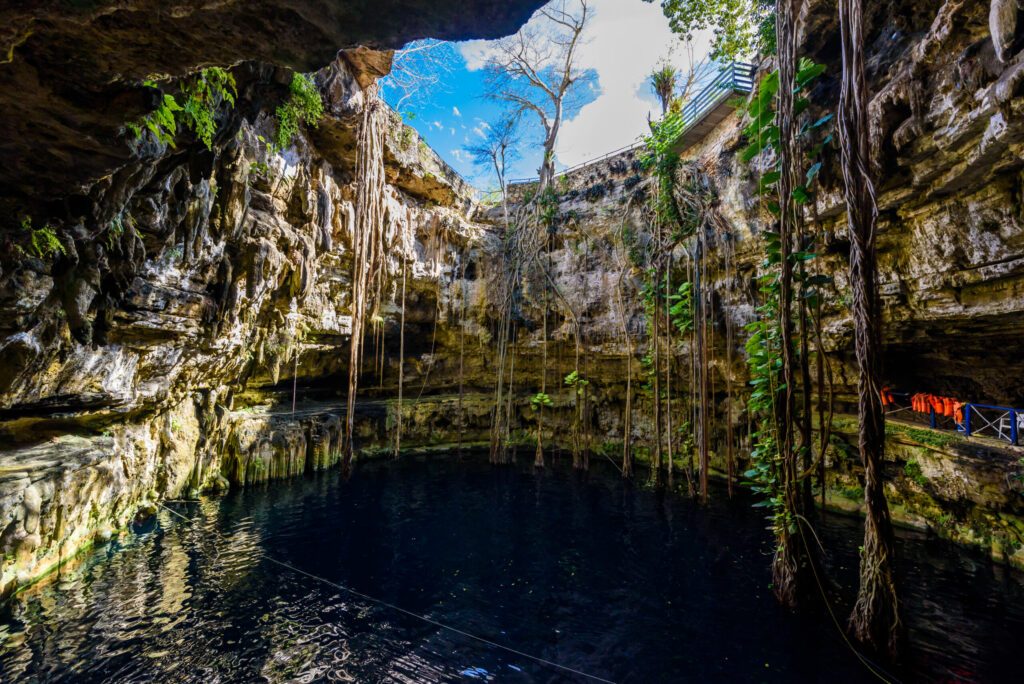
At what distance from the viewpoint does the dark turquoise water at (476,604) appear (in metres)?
3.69

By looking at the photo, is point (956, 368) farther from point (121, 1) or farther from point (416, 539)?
point (121, 1)

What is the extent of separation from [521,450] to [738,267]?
836 cm

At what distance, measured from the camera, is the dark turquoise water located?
12.1 ft

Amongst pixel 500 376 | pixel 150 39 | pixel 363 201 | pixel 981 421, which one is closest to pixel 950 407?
pixel 981 421

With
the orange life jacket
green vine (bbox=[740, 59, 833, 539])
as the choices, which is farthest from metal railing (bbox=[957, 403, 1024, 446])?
green vine (bbox=[740, 59, 833, 539])

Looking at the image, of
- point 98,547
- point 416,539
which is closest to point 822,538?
point 416,539

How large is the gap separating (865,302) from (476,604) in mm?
4946

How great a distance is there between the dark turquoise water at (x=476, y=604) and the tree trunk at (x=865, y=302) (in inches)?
44.6

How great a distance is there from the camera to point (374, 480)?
9.81 m

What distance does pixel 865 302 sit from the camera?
3062 millimetres

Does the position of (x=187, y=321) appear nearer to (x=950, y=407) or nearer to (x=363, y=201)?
(x=363, y=201)

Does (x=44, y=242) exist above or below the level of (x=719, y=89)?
below

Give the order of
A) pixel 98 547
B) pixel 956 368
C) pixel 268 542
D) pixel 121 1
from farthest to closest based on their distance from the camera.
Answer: pixel 956 368 < pixel 268 542 < pixel 98 547 < pixel 121 1

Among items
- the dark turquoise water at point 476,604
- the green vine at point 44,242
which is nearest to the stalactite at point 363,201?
the dark turquoise water at point 476,604
